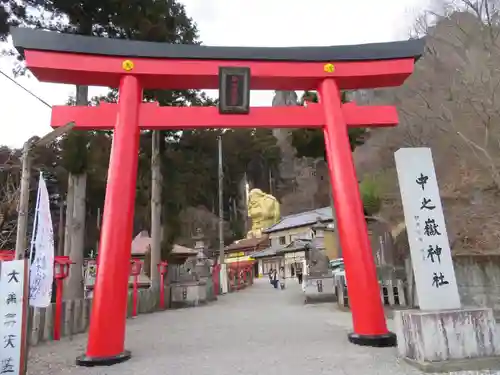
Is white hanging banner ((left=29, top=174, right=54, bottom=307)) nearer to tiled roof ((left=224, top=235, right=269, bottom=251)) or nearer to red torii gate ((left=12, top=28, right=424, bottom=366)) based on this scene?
red torii gate ((left=12, top=28, right=424, bottom=366))

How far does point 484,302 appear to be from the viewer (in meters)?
8.98

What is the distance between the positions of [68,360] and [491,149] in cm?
1825

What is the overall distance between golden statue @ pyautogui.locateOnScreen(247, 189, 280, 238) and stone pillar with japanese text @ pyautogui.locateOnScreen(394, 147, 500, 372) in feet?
132

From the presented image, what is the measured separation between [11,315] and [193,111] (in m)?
4.43

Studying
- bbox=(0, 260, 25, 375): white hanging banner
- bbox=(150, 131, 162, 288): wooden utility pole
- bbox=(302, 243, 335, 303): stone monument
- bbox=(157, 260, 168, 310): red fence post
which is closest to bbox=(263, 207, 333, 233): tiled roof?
bbox=(302, 243, 335, 303): stone monument

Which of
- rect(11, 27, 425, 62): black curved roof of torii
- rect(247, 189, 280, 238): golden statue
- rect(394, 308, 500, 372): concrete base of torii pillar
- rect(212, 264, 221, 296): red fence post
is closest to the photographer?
rect(394, 308, 500, 372): concrete base of torii pillar

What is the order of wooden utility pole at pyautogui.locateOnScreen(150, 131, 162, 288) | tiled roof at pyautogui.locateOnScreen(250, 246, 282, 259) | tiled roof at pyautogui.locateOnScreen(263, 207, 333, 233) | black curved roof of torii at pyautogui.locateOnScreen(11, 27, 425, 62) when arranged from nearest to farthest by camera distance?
black curved roof of torii at pyautogui.locateOnScreen(11, 27, 425, 62), wooden utility pole at pyautogui.locateOnScreen(150, 131, 162, 288), tiled roof at pyautogui.locateOnScreen(263, 207, 333, 233), tiled roof at pyautogui.locateOnScreen(250, 246, 282, 259)

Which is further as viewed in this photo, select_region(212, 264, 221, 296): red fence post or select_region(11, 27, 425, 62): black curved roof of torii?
select_region(212, 264, 221, 296): red fence post

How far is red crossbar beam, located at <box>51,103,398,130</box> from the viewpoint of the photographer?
6957mm

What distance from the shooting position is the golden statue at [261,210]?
151ft

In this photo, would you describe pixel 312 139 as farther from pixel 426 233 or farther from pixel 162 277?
pixel 426 233

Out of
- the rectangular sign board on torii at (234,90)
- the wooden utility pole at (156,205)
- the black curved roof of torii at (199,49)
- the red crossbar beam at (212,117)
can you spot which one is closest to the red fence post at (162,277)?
the wooden utility pole at (156,205)

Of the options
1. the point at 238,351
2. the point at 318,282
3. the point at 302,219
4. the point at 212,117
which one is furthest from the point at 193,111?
the point at 302,219

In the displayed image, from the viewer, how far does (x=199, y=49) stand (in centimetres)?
760
